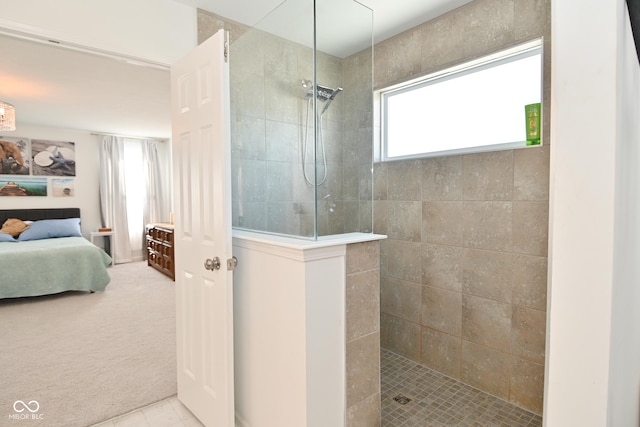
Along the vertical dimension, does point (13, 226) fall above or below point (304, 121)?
below

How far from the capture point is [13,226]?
5.29 meters

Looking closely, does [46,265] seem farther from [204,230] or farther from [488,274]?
[488,274]

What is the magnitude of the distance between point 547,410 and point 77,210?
23.8 feet

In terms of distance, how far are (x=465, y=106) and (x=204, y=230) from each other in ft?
6.14

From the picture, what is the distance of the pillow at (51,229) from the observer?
206 inches

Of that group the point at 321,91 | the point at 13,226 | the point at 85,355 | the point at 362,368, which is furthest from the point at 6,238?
the point at 362,368

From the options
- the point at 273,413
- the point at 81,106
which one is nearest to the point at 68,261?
the point at 81,106

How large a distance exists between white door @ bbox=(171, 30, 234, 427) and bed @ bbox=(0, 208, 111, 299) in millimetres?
3288

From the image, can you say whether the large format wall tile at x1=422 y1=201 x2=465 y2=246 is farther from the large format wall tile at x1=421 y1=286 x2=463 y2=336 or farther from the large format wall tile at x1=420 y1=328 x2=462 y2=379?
the large format wall tile at x1=420 y1=328 x2=462 y2=379

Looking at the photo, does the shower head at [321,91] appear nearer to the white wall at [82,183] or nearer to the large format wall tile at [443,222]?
the large format wall tile at [443,222]

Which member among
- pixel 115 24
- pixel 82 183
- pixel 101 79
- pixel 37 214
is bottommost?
pixel 37 214

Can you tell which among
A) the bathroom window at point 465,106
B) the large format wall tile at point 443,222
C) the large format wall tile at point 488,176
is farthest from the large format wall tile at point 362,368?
the bathroom window at point 465,106

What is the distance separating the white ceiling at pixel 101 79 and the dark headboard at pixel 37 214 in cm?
145

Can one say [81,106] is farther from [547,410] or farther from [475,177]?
[547,410]
